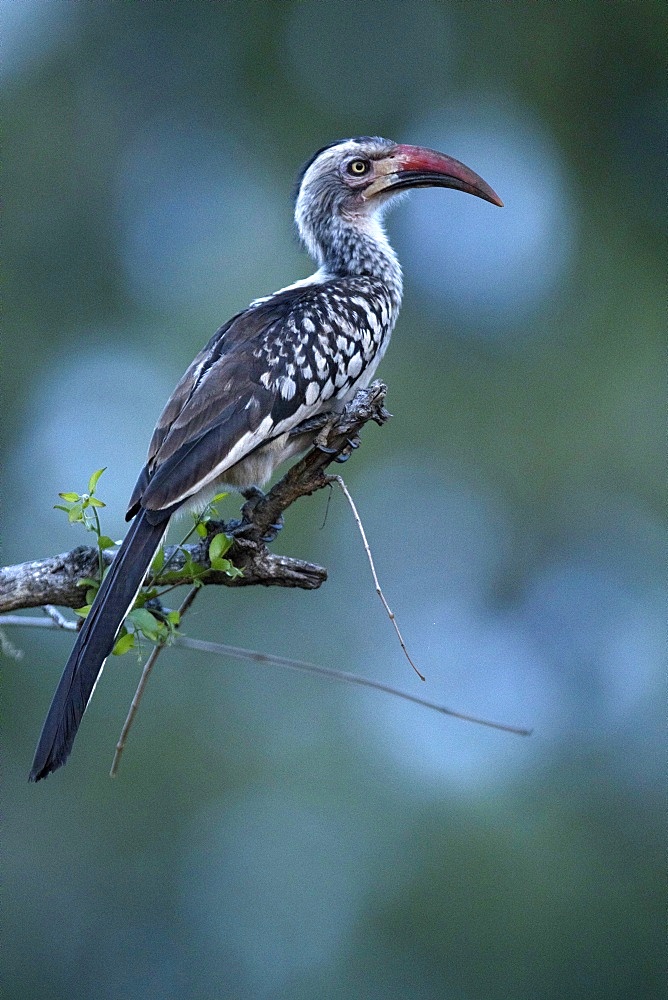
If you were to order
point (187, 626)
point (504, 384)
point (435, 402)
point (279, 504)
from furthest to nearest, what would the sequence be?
1. point (504, 384)
2. point (435, 402)
3. point (187, 626)
4. point (279, 504)

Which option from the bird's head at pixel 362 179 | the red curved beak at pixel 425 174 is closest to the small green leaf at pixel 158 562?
the bird's head at pixel 362 179

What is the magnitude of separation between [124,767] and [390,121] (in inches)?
260

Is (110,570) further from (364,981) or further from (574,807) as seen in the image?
(574,807)

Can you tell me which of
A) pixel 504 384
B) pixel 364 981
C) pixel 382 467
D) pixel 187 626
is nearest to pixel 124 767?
pixel 187 626

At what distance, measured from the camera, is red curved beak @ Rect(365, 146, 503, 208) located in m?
3.83

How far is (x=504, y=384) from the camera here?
985cm

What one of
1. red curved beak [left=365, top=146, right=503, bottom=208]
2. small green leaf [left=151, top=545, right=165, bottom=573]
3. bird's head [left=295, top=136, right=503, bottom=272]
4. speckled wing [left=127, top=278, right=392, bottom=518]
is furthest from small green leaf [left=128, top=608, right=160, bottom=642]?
red curved beak [left=365, top=146, right=503, bottom=208]

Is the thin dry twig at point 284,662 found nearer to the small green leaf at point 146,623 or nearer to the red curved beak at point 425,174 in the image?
the small green leaf at point 146,623

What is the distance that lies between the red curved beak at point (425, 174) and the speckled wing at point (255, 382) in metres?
0.60

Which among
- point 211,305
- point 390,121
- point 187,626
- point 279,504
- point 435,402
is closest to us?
point 279,504

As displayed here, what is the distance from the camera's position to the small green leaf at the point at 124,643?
2535 mm

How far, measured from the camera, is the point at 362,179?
3949 mm

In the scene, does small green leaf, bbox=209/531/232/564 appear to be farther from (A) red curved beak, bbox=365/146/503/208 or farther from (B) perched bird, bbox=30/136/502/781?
(A) red curved beak, bbox=365/146/503/208

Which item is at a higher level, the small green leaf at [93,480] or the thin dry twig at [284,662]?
the small green leaf at [93,480]
